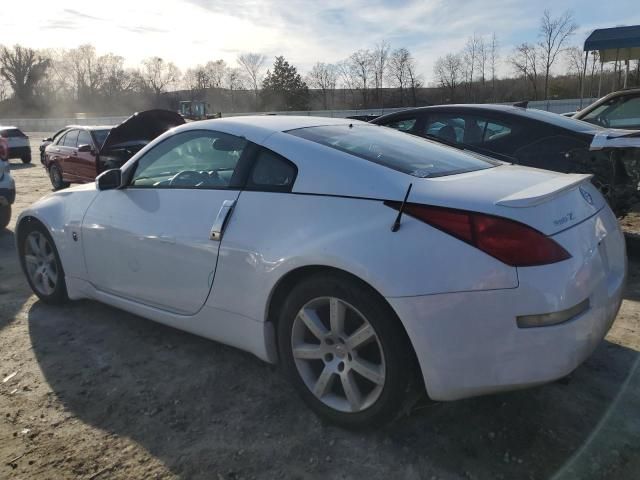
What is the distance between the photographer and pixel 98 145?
10781mm

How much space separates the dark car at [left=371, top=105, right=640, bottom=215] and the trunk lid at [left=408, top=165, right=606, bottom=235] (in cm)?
194

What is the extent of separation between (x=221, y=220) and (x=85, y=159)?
9.12m

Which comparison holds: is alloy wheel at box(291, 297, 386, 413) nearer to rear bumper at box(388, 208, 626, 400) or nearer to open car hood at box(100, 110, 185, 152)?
rear bumper at box(388, 208, 626, 400)

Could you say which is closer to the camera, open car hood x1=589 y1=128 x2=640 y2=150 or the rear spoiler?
the rear spoiler

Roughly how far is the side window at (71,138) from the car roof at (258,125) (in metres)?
9.31

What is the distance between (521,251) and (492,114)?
3.82 metres

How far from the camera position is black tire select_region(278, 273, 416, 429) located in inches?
91.1

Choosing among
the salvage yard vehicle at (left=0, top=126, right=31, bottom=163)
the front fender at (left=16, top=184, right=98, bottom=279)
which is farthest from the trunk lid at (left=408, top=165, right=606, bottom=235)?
the salvage yard vehicle at (left=0, top=126, right=31, bottom=163)

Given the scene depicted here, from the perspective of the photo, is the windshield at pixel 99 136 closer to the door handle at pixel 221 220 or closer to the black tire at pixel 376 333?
the door handle at pixel 221 220

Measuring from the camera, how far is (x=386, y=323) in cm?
230

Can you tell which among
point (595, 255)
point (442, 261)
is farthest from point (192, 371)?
point (595, 255)

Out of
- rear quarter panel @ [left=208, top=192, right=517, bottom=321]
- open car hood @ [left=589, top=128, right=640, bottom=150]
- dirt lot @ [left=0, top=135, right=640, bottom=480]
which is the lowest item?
dirt lot @ [left=0, top=135, right=640, bottom=480]

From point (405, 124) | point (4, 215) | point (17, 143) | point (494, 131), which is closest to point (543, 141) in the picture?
point (494, 131)

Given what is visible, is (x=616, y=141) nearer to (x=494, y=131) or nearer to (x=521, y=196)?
(x=494, y=131)
